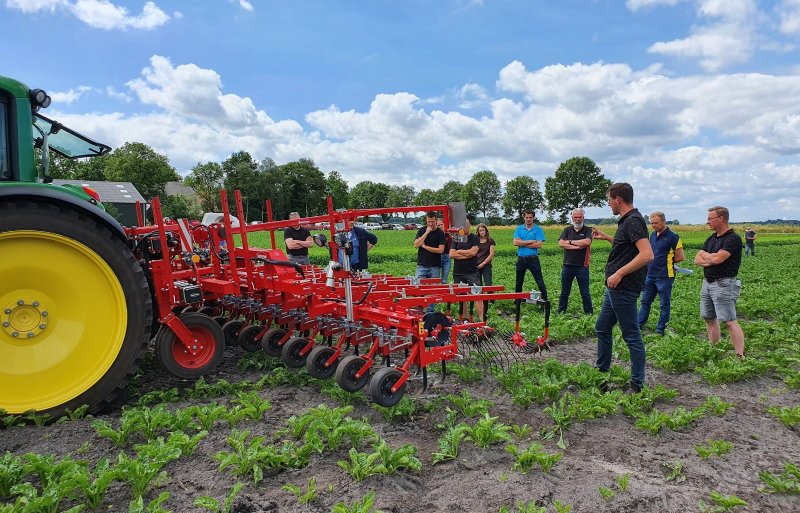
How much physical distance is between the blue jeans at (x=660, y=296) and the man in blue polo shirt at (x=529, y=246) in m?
1.80

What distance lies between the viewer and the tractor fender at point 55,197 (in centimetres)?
358

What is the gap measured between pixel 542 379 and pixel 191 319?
3.47 m

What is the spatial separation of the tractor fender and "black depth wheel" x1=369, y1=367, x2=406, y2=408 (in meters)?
2.34

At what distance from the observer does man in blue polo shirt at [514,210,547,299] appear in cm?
932

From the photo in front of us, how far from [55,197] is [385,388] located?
2.91 meters

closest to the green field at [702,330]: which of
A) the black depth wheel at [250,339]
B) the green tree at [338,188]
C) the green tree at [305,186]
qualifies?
the black depth wheel at [250,339]

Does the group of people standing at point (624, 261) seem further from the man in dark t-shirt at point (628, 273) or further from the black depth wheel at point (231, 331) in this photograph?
the black depth wheel at point (231, 331)

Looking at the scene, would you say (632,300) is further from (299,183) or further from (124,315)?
(299,183)

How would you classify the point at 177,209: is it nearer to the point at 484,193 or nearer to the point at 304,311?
the point at 304,311

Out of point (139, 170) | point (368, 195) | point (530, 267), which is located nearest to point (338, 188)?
point (368, 195)

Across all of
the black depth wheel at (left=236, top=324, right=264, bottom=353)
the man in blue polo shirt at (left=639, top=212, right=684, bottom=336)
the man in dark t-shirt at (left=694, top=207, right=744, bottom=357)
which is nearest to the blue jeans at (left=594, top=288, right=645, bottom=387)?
the man in dark t-shirt at (left=694, top=207, right=744, bottom=357)

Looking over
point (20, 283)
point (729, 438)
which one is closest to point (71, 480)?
point (20, 283)

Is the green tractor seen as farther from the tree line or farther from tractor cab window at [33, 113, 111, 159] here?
the tree line

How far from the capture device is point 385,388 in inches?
171
